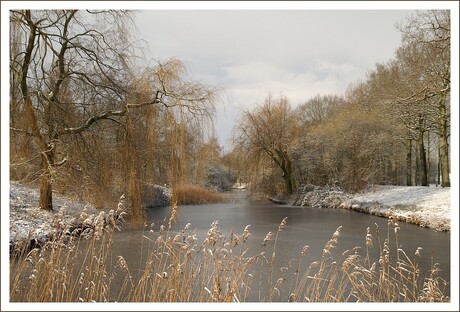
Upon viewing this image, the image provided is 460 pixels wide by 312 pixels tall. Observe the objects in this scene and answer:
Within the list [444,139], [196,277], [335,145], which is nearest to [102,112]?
[196,277]

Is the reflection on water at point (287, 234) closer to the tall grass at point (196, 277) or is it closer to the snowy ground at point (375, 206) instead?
the tall grass at point (196, 277)

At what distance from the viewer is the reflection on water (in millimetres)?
4430

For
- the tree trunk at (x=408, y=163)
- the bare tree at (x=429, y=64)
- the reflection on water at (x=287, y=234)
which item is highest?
the bare tree at (x=429, y=64)

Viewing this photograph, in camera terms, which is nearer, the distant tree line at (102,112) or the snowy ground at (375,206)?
the snowy ground at (375,206)

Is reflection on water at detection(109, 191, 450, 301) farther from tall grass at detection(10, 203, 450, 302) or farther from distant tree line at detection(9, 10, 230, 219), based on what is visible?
distant tree line at detection(9, 10, 230, 219)

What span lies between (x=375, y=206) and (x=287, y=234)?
4188mm

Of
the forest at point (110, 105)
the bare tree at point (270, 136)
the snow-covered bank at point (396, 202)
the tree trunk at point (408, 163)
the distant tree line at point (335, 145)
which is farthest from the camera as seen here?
the tree trunk at point (408, 163)

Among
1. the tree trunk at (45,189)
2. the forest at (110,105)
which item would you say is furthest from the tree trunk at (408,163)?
the tree trunk at (45,189)

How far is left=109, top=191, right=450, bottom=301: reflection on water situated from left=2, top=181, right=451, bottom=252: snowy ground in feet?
1.36

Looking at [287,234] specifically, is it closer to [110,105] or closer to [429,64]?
[110,105]

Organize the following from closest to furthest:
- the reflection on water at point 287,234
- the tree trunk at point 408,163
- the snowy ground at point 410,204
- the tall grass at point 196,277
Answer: the tall grass at point 196,277 < the reflection on water at point 287,234 < the snowy ground at point 410,204 < the tree trunk at point 408,163

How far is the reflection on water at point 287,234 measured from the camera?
14.5 ft

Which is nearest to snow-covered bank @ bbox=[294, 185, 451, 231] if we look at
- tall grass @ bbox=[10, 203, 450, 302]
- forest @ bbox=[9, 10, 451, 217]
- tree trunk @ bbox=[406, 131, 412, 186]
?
tree trunk @ bbox=[406, 131, 412, 186]

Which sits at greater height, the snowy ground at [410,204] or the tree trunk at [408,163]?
the tree trunk at [408,163]
